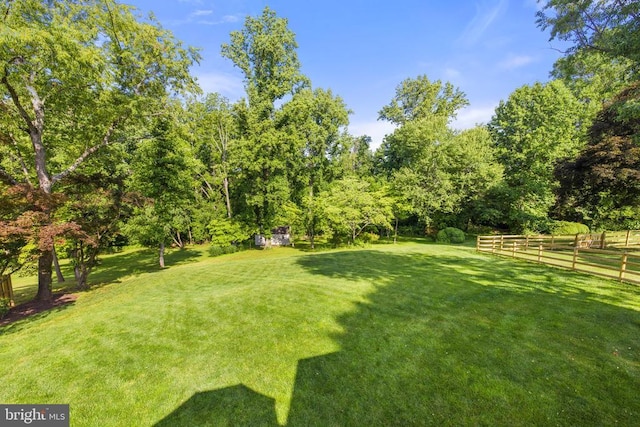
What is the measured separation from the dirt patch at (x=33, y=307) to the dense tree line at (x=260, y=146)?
0.51m

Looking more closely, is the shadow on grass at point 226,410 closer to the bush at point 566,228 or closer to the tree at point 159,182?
the tree at point 159,182

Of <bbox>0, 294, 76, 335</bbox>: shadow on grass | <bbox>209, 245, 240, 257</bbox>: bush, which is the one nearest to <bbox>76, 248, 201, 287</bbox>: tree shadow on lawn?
<bbox>209, 245, 240, 257</bbox>: bush

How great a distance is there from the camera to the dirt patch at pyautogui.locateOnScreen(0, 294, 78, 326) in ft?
28.8

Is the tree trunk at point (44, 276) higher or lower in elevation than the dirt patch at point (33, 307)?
higher

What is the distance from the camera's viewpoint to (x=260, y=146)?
960 inches

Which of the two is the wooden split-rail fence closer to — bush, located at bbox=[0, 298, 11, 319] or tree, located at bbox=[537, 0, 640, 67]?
tree, located at bbox=[537, 0, 640, 67]

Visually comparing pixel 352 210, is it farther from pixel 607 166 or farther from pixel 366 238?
pixel 607 166

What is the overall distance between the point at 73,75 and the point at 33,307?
891 centimetres

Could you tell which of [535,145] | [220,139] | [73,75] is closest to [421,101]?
[535,145]

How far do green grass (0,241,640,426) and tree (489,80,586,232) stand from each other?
17.8 m

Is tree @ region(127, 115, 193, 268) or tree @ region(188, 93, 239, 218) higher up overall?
tree @ region(188, 93, 239, 218)

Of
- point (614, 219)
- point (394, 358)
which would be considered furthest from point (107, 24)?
point (614, 219)

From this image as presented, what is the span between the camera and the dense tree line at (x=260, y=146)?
9422 millimetres

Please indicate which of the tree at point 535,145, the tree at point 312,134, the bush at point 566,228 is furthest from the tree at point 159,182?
the bush at point 566,228
